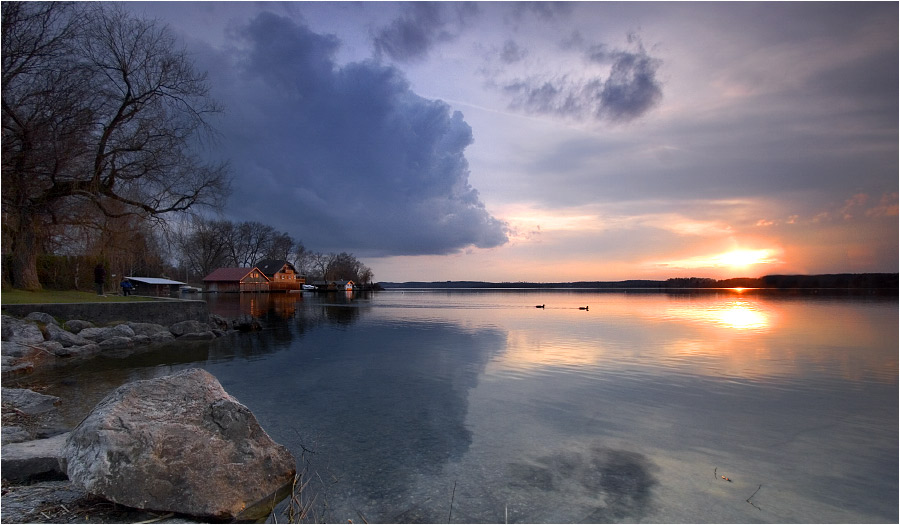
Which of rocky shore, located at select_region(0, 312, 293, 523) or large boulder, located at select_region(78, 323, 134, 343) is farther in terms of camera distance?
large boulder, located at select_region(78, 323, 134, 343)

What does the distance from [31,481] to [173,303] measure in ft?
64.4

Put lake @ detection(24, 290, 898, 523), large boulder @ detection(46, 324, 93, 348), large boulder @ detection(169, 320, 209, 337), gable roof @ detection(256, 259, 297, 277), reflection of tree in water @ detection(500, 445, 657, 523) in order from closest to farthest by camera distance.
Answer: reflection of tree in water @ detection(500, 445, 657, 523), lake @ detection(24, 290, 898, 523), large boulder @ detection(46, 324, 93, 348), large boulder @ detection(169, 320, 209, 337), gable roof @ detection(256, 259, 297, 277)

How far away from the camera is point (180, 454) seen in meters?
4.96

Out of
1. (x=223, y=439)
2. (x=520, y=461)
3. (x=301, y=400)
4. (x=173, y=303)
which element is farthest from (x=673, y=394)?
(x=173, y=303)

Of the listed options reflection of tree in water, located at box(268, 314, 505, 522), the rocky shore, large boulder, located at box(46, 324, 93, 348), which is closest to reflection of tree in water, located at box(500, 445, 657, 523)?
reflection of tree in water, located at box(268, 314, 505, 522)

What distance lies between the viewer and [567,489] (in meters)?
5.97

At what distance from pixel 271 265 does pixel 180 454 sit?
332 feet

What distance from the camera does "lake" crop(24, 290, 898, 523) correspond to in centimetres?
568

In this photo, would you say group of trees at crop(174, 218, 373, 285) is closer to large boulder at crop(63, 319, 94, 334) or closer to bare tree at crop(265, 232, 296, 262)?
bare tree at crop(265, 232, 296, 262)

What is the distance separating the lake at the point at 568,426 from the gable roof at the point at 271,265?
83.4 metres

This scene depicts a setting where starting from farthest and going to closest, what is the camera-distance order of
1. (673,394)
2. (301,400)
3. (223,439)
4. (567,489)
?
(673,394)
(301,400)
(567,489)
(223,439)

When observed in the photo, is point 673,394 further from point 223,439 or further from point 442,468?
point 223,439

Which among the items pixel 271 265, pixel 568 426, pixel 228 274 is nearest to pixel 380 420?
pixel 568 426

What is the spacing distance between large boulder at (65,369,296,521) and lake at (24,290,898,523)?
2.35ft
